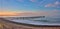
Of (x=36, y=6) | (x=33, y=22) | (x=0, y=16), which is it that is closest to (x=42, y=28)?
(x=33, y=22)

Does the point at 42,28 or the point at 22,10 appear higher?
the point at 22,10

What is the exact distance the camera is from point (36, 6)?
138 centimetres

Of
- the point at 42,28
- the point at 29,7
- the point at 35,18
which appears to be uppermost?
the point at 29,7

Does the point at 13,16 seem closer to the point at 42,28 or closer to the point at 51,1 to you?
the point at 42,28

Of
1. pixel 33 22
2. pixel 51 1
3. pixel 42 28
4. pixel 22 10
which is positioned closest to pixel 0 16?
pixel 22 10

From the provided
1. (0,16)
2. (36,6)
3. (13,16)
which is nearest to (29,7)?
(36,6)

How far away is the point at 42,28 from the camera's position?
1373mm

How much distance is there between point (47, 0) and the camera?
1.38m

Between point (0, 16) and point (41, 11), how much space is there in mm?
431

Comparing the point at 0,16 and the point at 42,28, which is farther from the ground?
the point at 0,16

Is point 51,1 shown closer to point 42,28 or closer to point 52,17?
point 52,17

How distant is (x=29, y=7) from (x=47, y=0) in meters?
0.20

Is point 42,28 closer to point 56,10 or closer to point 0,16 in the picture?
point 56,10

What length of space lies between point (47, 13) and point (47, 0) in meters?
0.14
